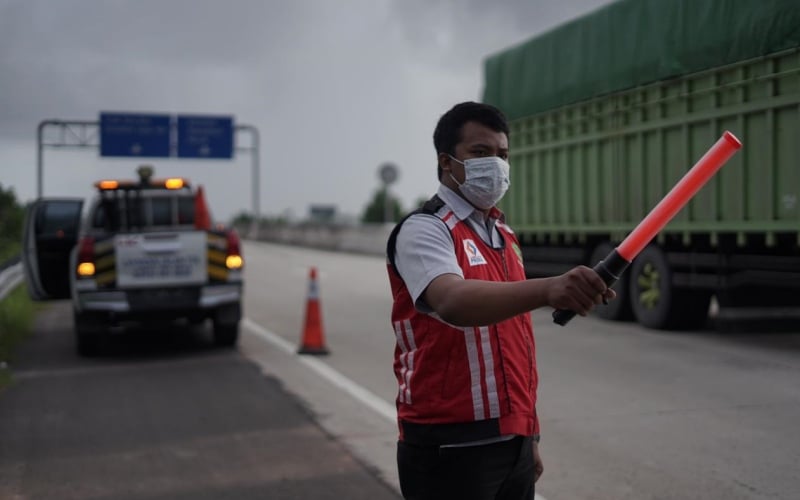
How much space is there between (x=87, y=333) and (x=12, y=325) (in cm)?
294

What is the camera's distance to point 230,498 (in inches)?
211

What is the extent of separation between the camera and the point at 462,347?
258 centimetres

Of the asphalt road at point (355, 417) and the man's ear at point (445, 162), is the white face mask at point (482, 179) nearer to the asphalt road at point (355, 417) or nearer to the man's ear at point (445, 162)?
the man's ear at point (445, 162)

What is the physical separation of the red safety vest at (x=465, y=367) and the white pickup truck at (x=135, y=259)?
8573 mm

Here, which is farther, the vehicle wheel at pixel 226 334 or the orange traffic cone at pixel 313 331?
the vehicle wheel at pixel 226 334

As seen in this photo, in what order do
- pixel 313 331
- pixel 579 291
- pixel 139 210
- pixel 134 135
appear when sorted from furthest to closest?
pixel 134 135 < pixel 139 210 < pixel 313 331 < pixel 579 291

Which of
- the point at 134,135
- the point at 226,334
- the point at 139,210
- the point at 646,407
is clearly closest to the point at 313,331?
the point at 226,334

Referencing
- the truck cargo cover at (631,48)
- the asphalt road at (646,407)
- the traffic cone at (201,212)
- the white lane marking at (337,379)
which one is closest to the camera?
the asphalt road at (646,407)

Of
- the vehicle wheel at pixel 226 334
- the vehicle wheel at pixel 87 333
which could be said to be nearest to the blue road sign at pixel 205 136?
the vehicle wheel at pixel 226 334

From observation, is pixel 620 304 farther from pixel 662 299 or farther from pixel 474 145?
pixel 474 145

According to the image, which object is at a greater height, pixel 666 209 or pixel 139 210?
pixel 139 210

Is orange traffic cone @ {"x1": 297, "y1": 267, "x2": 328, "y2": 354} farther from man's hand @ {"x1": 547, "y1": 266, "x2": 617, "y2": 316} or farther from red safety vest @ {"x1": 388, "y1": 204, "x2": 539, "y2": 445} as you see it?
man's hand @ {"x1": 547, "y1": 266, "x2": 617, "y2": 316}

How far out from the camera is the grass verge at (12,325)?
33.7ft

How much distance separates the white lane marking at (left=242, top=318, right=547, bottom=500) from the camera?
7.71 metres
